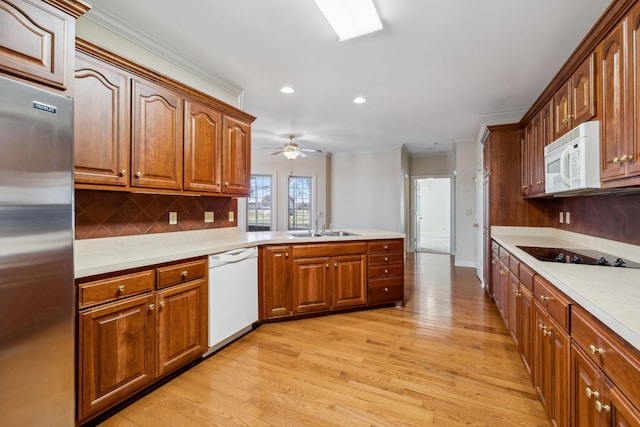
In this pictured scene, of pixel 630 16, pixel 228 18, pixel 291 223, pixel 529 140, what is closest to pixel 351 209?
pixel 291 223

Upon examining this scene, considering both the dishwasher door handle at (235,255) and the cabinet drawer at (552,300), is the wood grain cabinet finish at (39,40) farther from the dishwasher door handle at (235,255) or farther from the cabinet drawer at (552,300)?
the cabinet drawer at (552,300)

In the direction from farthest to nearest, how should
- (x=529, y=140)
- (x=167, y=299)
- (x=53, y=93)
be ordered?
(x=529, y=140) → (x=167, y=299) → (x=53, y=93)

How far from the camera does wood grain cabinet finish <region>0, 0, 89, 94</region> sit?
48.8 inches

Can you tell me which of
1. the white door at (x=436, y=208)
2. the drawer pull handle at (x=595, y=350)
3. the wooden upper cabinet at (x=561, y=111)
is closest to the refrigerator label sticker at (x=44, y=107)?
the drawer pull handle at (x=595, y=350)

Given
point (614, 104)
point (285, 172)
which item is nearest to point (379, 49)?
point (614, 104)

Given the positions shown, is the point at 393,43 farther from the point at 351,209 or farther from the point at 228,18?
the point at 351,209

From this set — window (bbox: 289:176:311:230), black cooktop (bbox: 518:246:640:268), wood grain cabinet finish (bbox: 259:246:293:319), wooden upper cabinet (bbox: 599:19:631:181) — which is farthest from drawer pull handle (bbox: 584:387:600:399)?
window (bbox: 289:176:311:230)

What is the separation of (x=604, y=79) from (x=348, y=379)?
96.0 inches

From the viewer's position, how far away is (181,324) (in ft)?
6.77

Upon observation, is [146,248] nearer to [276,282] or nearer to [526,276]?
[276,282]

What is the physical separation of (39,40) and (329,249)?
8.60ft

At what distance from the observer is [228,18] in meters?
2.09

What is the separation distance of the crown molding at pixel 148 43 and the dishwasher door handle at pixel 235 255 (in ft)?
5.95

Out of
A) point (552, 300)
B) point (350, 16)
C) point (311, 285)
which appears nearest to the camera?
point (552, 300)
